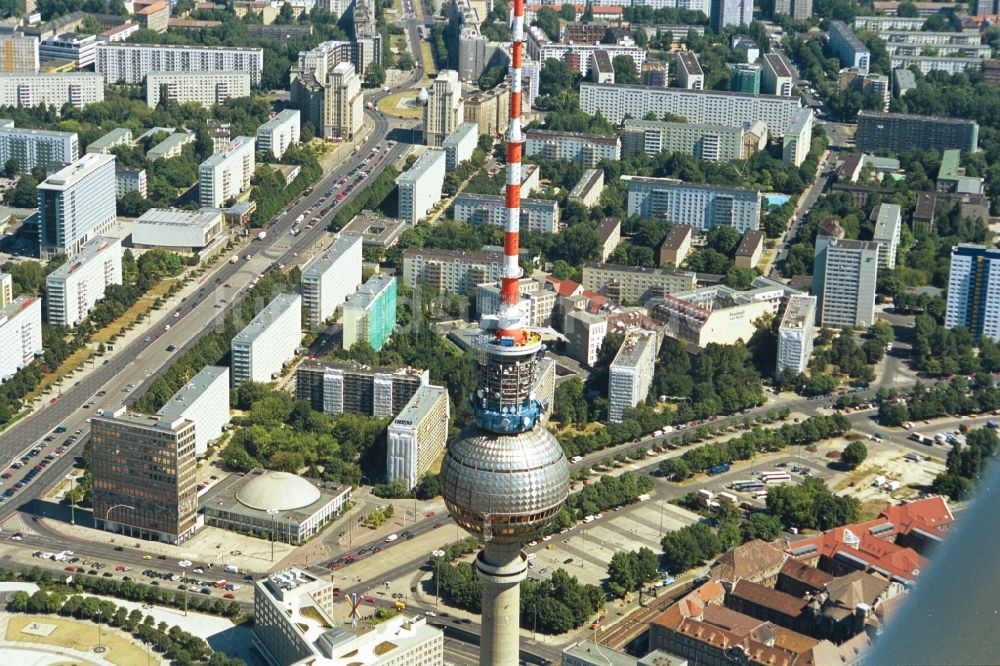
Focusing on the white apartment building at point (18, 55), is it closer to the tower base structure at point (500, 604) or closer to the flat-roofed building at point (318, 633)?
the flat-roofed building at point (318, 633)

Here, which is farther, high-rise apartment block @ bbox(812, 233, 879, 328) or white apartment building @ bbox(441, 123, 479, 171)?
white apartment building @ bbox(441, 123, 479, 171)

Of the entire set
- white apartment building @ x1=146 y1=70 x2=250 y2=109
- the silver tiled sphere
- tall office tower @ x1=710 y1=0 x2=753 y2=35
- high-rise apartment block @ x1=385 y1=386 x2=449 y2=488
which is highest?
tall office tower @ x1=710 y1=0 x2=753 y2=35

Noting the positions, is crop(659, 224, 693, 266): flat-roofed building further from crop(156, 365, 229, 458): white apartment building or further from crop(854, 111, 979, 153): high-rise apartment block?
crop(156, 365, 229, 458): white apartment building

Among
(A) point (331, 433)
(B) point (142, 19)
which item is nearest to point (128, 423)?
(A) point (331, 433)

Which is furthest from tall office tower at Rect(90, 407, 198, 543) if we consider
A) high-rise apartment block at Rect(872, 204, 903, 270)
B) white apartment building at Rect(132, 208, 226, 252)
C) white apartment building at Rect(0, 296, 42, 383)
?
high-rise apartment block at Rect(872, 204, 903, 270)

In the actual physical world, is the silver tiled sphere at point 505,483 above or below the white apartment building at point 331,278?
above

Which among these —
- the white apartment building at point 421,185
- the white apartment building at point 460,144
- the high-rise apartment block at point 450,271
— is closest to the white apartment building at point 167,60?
the white apartment building at point 460,144
